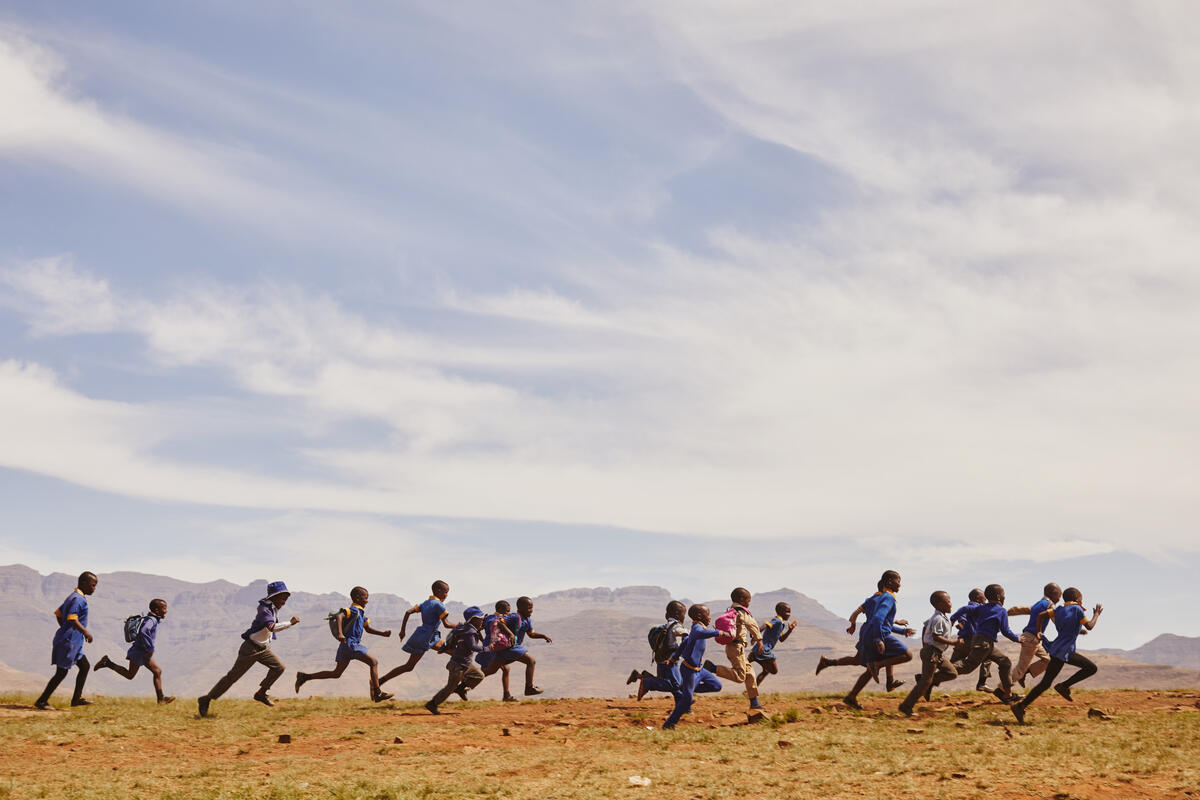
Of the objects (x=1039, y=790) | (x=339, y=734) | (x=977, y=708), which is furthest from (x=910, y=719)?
(x=339, y=734)

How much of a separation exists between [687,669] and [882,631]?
4.16 meters

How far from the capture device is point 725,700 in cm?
2083

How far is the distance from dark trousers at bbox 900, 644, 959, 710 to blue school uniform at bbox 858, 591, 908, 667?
427 millimetres

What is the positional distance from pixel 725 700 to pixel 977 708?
5.32 meters

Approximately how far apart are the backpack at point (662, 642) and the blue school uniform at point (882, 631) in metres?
3.93

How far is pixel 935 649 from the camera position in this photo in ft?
56.4

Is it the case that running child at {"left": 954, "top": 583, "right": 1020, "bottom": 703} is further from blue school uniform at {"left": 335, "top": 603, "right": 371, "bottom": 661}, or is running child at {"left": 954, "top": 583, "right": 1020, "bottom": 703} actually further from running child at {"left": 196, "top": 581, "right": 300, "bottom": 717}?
running child at {"left": 196, "top": 581, "right": 300, "bottom": 717}

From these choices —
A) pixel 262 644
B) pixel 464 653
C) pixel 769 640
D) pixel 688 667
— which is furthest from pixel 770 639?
pixel 262 644

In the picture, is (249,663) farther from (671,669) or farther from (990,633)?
(990,633)

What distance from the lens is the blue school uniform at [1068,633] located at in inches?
653

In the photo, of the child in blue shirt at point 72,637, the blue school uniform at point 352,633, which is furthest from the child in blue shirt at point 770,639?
the child in blue shirt at point 72,637

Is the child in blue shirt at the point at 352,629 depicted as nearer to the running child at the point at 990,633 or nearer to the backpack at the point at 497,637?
the backpack at the point at 497,637

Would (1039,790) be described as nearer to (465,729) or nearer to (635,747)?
(635,747)

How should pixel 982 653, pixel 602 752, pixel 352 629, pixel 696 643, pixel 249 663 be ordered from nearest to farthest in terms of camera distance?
pixel 602 752, pixel 696 643, pixel 982 653, pixel 249 663, pixel 352 629
